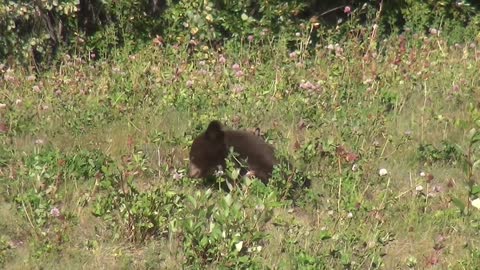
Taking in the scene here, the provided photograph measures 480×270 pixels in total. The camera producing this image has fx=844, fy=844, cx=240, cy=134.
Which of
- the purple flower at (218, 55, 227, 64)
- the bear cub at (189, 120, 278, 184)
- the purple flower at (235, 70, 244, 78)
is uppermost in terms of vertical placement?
the bear cub at (189, 120, 278, 184)

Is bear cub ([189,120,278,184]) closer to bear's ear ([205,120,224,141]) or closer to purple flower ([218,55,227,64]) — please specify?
bear's ear ([205,120,224,141])

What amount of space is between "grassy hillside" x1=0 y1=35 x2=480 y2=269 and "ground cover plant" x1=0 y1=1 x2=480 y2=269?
1cm

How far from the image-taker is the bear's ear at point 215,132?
619cm

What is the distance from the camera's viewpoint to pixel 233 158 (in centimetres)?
613

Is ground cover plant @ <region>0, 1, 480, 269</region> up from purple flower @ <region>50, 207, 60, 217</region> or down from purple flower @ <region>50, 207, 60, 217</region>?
down

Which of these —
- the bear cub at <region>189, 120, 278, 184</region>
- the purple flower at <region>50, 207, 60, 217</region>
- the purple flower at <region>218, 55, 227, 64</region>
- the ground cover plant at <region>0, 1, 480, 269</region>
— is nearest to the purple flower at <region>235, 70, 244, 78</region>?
the ground cover plant at <region>0, 1, 480, 269</region>

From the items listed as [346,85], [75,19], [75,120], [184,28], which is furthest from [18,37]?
[346,85]

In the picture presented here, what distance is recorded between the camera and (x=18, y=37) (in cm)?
954

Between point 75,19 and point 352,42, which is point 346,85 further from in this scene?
point 75,19

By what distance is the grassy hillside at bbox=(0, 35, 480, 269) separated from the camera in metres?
5.16

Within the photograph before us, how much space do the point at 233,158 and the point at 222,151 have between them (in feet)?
0.40

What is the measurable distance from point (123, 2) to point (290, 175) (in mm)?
5176

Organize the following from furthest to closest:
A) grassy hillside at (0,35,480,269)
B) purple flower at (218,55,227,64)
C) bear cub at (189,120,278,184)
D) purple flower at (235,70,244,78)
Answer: purple flower at (218,55,227,64), purple flower at (235,70,244,78), bear cub at (189,120,278,184), grassy hillside at (0,35,480,269)

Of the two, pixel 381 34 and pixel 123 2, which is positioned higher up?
pixel 123 2
